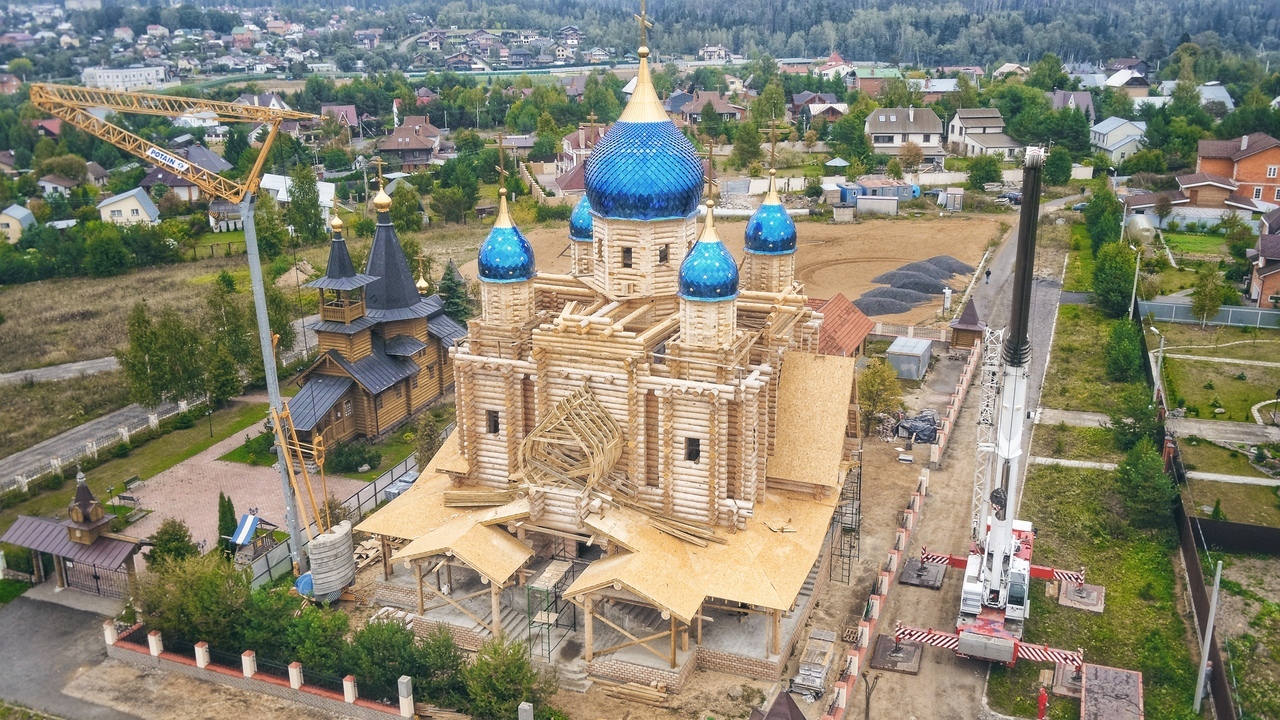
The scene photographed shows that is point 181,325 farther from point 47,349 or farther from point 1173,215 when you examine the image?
point 1173,215

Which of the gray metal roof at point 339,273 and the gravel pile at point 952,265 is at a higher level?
the gray metal roof at point 339,273

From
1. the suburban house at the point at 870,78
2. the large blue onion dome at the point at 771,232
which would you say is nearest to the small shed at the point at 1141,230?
the large blue onion dome at the point at 771,232

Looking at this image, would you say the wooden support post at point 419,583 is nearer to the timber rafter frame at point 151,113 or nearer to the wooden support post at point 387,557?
the wooden support post at point 387,557

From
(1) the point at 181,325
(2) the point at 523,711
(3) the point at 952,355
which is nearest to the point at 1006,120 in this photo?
(3) the point at 952,355

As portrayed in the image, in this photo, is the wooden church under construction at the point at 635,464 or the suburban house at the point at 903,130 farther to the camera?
the suburban house at the point at 903,130

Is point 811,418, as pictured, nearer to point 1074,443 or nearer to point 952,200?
point 1074,443

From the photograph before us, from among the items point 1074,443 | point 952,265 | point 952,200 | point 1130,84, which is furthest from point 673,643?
point 1130,84
